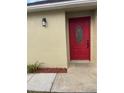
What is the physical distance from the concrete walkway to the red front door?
1.52 m

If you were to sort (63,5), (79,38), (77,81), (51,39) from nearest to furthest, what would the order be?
(77,81) → (63,5) → (51,39) → (79,38)

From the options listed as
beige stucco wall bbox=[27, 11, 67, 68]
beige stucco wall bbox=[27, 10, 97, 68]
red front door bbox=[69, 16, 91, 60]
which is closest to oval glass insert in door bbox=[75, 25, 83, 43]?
red front door bbox=[69, 16, 91, 60]

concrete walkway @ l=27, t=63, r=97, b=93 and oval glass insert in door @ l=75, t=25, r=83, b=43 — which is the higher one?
oval glass insert in door @ l=75, t=25, r=83, b=43

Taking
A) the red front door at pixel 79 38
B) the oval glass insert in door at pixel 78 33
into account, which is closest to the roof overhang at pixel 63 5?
the red front door at pixel 79 38

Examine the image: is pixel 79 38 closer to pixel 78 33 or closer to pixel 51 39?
pixel 78 33

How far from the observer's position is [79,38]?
8.37m

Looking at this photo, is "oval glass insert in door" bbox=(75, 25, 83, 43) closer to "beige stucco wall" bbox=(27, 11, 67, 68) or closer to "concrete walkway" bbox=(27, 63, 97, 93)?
"beige stucco wall" bbox=(27, 11, 67, 68)

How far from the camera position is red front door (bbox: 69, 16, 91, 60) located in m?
8.24

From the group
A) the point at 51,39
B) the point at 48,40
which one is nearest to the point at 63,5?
the point at 51,39

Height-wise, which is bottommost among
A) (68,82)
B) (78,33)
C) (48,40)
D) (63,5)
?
(68,82)

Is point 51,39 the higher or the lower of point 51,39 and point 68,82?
the higher

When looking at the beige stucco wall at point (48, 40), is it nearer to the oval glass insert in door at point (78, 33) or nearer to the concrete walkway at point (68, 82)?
the concrete walkway at point (68, 82)

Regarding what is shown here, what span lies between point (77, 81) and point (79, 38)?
3331mm
